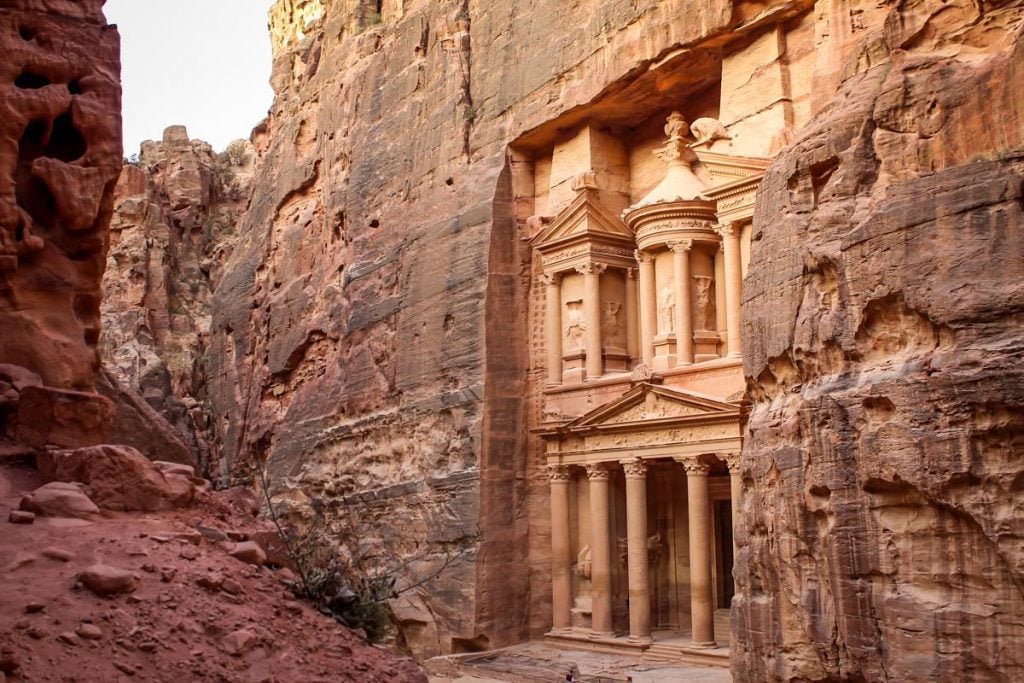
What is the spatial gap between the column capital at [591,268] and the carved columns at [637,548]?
397 cm

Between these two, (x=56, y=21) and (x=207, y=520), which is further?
(x=56, y=21)

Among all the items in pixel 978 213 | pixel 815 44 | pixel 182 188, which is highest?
pixel 182 188

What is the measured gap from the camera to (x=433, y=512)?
2138cm

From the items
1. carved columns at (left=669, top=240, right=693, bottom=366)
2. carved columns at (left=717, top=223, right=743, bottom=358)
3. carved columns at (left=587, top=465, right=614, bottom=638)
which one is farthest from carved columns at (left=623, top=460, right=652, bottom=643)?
carved columns at (left=717, top=223, right=743, bottom=358)

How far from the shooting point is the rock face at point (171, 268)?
35.6 metres

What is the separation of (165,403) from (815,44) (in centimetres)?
2416

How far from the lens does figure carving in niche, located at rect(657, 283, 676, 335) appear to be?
1969cm

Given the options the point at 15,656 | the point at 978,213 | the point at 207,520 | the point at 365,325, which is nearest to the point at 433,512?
the point at 365,325

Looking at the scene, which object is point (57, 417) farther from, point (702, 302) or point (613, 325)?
point (613, 325)

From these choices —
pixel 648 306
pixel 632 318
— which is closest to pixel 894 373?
pixel 648 306

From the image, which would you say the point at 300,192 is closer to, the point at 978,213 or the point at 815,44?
the point at 815,44

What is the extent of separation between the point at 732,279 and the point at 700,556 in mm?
4837

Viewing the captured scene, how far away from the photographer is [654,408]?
19.0 meters

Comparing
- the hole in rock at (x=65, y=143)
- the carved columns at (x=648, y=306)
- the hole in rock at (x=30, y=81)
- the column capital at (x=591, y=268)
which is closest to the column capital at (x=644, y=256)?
the carved columns at (x=648, y=306)
